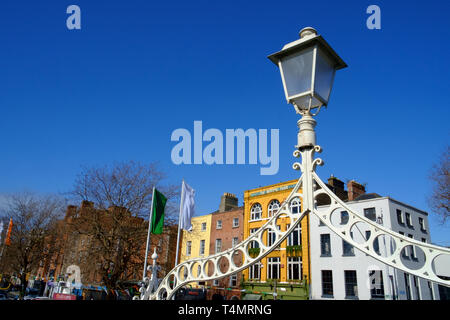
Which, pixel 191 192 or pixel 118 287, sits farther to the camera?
pixel 118 287

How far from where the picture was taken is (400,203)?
100.0 ft

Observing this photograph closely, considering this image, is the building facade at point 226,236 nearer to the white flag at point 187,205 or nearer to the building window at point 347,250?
the building window at point 347,250

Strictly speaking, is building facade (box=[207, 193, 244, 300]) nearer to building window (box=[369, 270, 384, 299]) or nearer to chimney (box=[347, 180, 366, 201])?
chimney (box=[347, 180, 366, 201])

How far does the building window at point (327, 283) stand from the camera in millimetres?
29625

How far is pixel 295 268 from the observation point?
32.5 meters

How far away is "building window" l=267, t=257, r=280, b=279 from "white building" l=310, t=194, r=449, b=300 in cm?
409

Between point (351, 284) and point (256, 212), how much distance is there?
13215 mm

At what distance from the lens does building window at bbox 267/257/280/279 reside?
3381cm

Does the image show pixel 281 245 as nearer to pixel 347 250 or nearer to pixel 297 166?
pixel 347 250

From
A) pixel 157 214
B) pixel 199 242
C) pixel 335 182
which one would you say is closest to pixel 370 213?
pixel 335 182

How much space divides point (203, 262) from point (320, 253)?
30.2 meters

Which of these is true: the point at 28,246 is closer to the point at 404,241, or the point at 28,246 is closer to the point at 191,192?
the point at 191,192
